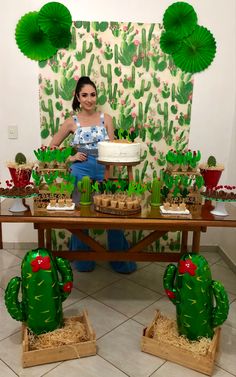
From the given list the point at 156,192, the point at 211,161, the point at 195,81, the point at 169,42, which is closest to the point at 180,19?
the point at 169,42

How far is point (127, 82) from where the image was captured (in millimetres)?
3115

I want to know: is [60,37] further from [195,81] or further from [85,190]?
[85,190]

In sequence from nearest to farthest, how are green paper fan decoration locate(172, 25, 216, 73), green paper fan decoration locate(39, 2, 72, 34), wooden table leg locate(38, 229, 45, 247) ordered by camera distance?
wooden table leg locate(38, 229, 45, 247), green paper fan decoration locate(39, 2, 72, 34), green paper fan decoration locate(172, 25, 216, 73)

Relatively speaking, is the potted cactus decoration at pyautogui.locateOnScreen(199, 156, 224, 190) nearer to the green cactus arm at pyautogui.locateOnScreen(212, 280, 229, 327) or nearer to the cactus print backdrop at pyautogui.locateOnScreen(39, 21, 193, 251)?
the green cactus arm at pyautogui.locateOnScreen(212, 280, 229, 327)

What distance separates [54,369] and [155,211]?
3.68 ft

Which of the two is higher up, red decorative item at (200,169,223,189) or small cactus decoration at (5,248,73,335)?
red decorative item at (200,169,223,189)

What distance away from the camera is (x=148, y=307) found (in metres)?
2.65

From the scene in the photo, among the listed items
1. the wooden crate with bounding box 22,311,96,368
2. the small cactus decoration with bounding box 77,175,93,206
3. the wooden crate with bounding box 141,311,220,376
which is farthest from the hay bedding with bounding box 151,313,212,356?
the small cactus decoration with bounding box 77,175,93,206

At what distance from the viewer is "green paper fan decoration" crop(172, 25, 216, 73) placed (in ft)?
9.86

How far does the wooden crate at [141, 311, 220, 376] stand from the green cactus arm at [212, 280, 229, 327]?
0.13 meters

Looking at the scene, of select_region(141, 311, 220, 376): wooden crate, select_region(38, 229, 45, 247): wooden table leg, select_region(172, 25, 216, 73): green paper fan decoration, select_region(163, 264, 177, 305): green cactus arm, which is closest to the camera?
select_region(141, 311, 220, 376): wooden crate

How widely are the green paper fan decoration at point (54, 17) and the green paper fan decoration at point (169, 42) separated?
81 cm

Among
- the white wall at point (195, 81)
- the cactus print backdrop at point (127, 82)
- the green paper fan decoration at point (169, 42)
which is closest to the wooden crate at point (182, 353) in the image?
the white wall at point (195, 81)

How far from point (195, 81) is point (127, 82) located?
0.62 m
